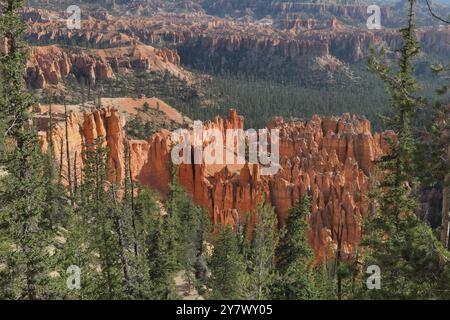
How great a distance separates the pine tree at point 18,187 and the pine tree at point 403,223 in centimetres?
1122

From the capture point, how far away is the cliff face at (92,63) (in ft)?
378

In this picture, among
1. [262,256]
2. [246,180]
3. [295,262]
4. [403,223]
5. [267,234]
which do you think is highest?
[403,223]

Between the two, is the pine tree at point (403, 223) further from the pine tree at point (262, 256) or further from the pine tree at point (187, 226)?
the pine tree at point (187, 226)

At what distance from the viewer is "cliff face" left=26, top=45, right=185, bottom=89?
115 metres

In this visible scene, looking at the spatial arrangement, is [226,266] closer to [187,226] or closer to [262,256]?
[187,226]

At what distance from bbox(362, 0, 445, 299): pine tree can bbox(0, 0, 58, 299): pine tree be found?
11.2m

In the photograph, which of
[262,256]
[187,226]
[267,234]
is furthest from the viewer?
A: [187,226]

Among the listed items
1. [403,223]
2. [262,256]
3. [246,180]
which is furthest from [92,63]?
[403,223]

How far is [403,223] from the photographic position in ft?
50.2

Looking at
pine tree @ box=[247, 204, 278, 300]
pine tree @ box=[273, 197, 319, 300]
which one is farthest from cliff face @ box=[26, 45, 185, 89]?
pine tree @ box=[247, 204, 278, 300]

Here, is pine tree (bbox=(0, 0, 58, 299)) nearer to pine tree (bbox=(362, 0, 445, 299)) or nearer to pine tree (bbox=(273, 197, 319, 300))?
pine tree (bbox=(273, 197, 319, 300))

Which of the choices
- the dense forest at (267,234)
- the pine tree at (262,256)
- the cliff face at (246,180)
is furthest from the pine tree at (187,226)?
the pine tree at (262,256)

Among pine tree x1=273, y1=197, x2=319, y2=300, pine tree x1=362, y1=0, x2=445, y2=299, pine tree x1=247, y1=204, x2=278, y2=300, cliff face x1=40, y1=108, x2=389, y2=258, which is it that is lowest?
cliff face x1=40, y1=108, x2=389, y2=258

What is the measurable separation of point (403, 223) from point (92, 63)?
419 feet
